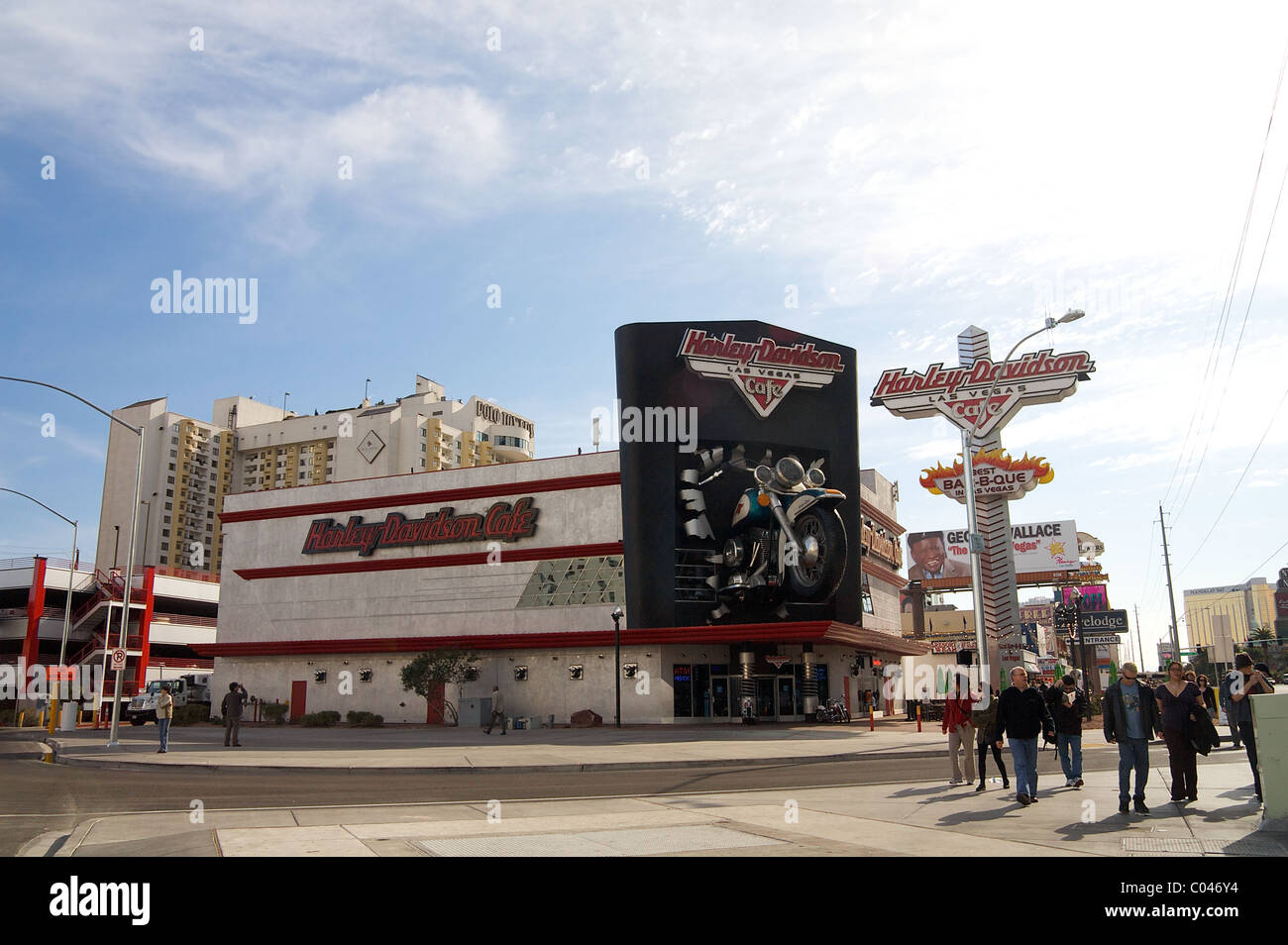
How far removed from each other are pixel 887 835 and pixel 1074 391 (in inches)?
1133

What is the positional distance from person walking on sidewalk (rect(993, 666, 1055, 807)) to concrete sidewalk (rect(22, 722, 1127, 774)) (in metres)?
9.89

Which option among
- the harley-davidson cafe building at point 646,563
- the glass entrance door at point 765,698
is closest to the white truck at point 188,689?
the harley-davidson cafe building at point 646,563

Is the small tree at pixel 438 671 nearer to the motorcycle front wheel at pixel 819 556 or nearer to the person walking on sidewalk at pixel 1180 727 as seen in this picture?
the motorcycle front wheel at pixel 819 556

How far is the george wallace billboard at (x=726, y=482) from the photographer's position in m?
39.3

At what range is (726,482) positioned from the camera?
4019 centimetres

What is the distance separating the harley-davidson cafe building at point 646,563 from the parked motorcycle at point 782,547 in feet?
0.30

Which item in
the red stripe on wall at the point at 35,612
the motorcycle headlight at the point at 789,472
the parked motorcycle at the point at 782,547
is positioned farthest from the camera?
the red stripe on wall at the point at 35,612

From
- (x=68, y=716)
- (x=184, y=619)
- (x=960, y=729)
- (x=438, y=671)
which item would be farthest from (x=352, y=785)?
(x=184, y=619)

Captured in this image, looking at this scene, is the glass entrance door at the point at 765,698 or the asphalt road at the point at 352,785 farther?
the glass entrance door at the point at 765,698

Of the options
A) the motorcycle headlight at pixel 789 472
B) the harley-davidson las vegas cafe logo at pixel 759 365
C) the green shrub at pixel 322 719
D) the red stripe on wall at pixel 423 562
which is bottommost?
the green shrub at pixel 322 719

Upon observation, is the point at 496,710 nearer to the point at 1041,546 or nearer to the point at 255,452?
the point at 1041,546

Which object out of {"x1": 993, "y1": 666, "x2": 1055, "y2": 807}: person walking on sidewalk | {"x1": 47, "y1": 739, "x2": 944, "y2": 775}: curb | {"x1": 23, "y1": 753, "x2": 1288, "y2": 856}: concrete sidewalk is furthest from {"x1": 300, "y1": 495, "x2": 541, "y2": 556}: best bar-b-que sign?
{"x1": 993, "y1": 666, "x2": 1055, "y2": 807}: person walking on sidewalk

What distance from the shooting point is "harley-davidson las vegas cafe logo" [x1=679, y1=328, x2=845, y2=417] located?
40.9 metres
